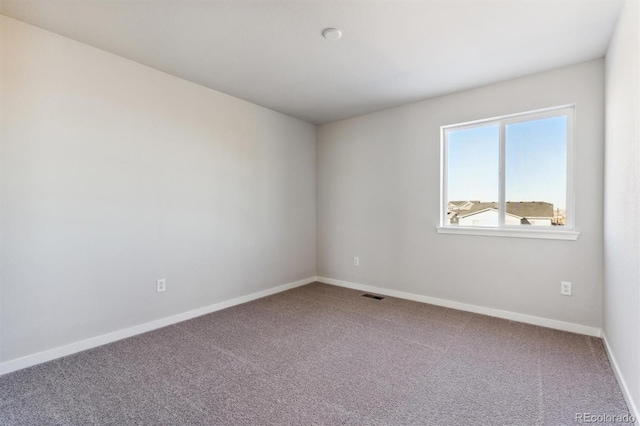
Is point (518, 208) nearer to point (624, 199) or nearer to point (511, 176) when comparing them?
point (511, 176)

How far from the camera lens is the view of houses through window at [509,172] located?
9.39 ft

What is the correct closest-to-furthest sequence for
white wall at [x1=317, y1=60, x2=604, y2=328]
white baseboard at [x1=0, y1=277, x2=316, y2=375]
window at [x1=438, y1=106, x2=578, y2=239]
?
white baseboard at [x1=0, y1=277, x2=316, y2=375] < white wall at [x1=317, y1=60, x2=604, y2=328] < window at [x1=438, y1=106, x2=578, y2=239]

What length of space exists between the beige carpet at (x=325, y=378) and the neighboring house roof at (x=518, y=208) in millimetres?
1090

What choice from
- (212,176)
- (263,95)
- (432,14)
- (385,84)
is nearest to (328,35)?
(432,14)

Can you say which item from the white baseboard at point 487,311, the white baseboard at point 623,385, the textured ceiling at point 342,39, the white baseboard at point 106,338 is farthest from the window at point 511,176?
the white baseboard at point 106,338

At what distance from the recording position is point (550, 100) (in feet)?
9.19

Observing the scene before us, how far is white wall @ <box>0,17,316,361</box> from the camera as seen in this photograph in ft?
6.90

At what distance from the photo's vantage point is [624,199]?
184cm

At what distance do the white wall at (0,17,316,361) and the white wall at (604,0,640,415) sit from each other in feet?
10.8

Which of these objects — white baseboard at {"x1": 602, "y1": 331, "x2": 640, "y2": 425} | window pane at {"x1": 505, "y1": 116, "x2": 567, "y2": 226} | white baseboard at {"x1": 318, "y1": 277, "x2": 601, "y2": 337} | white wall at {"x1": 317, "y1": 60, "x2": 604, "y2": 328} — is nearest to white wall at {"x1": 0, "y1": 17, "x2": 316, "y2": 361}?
white wall at {"x1": 317, "y1": 60, "x2": 604, "y2": 328}

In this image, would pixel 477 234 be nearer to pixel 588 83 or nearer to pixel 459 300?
pixel 459 300

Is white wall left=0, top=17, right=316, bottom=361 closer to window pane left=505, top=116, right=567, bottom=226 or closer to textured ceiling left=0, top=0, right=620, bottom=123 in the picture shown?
textured ceiling left=0, top=0, right=620, bottom=123

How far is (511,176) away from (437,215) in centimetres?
84

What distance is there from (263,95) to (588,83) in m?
3.12
